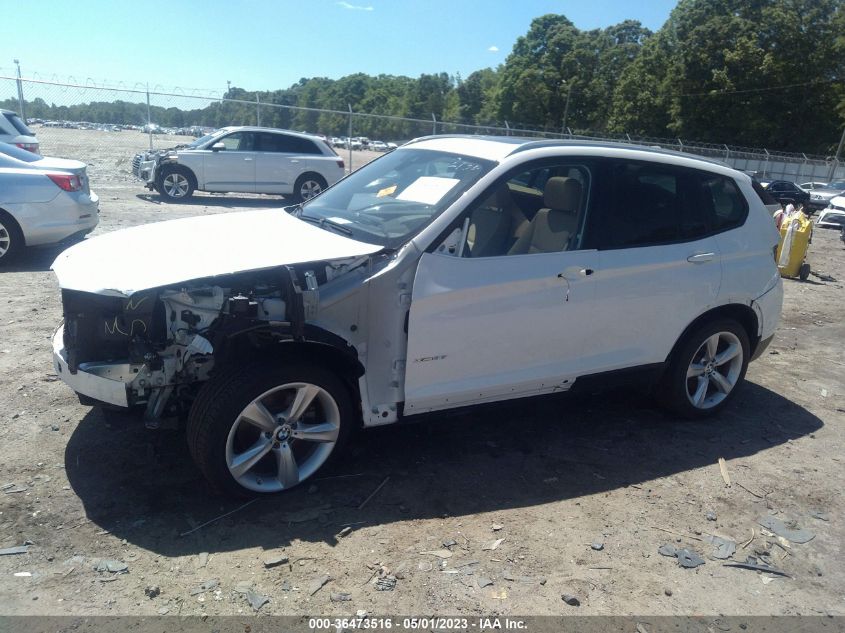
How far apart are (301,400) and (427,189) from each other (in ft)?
5.06

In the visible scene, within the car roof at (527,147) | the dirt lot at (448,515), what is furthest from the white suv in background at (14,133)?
the car roof at (527,147)

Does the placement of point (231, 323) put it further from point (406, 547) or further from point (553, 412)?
point (553, 412)

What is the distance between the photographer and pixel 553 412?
5035 millimetres

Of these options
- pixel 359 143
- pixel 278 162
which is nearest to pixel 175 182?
pixel 278 162

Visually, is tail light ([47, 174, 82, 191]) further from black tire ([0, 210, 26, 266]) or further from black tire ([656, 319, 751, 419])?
black tire ([656, 319, 751, 419])

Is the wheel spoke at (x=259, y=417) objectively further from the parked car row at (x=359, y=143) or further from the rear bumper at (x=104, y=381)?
the parked car row at (x=359, y=143)

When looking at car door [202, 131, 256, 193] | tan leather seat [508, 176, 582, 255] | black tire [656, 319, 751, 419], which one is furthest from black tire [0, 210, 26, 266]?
car door [202, 131, 256, 193]

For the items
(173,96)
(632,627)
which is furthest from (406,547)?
(173,96)

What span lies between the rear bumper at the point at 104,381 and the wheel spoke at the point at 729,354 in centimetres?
407

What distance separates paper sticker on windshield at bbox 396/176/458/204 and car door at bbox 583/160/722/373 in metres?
1.03

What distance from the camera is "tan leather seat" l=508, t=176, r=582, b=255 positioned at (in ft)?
13.5

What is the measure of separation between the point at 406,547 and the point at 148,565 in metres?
1.21

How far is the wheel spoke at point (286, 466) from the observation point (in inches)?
140

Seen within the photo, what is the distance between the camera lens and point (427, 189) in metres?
4.13
